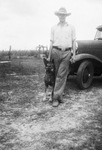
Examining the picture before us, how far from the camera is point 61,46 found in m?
4.90

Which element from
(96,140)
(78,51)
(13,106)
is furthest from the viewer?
(78,51)

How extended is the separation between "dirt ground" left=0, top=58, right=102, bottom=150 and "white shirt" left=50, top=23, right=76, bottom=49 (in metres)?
1.32

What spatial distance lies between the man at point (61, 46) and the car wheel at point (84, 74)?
3.55ft

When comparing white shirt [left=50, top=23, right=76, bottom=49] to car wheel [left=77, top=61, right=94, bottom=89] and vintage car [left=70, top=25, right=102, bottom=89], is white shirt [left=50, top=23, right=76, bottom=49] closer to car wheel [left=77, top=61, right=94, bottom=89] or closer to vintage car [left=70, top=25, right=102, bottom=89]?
vintage car [left=70, top=25, right=102, bottom=89]

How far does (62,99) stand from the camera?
17.0 ft

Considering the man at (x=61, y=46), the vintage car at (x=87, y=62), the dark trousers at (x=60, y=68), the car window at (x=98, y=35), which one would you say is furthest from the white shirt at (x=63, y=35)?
the car window at (x=98, y=35)

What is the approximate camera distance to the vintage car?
605 centimetres

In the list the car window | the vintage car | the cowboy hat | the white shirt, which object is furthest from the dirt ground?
the car window

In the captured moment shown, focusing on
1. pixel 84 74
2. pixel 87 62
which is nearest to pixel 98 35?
pixel 87 62

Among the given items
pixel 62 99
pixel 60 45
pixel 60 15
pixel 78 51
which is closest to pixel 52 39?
pixel 60 45

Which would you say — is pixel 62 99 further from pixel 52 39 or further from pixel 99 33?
pixel 99 33

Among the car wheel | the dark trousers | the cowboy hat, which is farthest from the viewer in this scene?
the car wheel

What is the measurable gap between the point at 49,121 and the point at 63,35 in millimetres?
1940

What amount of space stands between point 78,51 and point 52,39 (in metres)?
1.97
